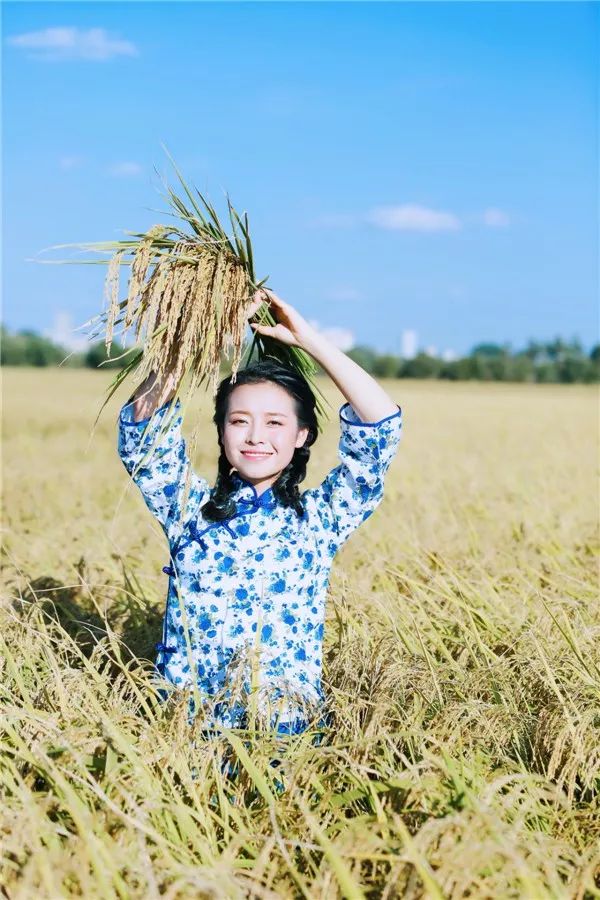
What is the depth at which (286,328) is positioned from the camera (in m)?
3.06

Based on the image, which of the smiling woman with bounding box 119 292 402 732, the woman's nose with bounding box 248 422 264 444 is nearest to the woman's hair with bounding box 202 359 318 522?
the smiling woman with bounding box 119 292 402 732

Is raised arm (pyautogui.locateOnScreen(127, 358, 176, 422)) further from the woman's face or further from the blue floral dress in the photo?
the woman's face

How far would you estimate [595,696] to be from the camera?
3.01 metres

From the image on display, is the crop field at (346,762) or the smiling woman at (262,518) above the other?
the smiling woman at (262,518)

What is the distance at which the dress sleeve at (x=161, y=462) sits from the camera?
A: 294 cm

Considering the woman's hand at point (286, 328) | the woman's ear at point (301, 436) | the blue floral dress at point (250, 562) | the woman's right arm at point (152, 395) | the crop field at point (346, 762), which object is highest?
the woman's hand at point (286, 328)

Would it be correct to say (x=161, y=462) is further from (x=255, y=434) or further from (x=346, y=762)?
(x=346, y=762)

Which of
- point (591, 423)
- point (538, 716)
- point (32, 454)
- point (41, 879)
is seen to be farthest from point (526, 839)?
point (591, 423)

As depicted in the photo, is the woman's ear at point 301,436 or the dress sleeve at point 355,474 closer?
→ the dress sleeve at point 355,474

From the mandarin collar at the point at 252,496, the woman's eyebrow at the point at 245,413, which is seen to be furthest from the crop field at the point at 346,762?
the mandarin collar at the point at 252,496

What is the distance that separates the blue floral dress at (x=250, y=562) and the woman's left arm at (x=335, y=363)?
0.15 feet

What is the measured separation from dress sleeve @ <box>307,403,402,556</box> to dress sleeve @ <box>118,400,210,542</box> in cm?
42

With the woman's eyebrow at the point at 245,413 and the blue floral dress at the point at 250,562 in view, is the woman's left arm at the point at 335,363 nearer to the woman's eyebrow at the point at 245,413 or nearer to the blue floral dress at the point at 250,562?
the blue floral dress at the point at 250,562

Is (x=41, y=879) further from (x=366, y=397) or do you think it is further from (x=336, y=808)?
(x=366, y=397)
